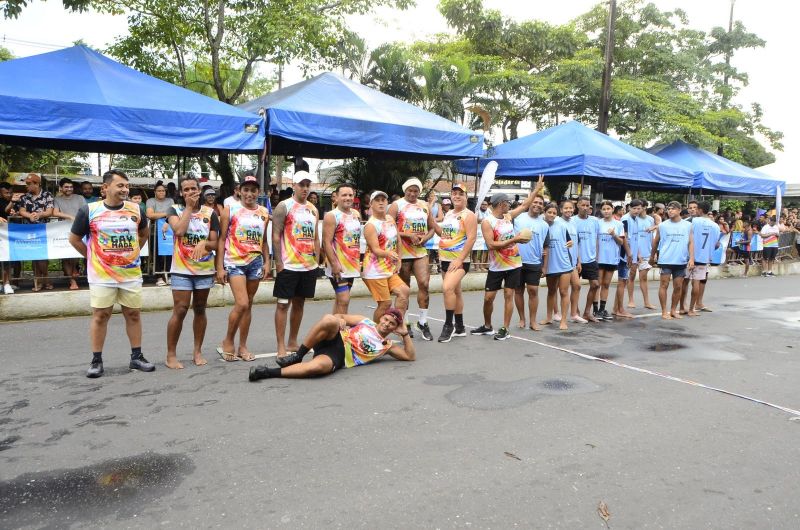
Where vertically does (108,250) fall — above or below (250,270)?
above

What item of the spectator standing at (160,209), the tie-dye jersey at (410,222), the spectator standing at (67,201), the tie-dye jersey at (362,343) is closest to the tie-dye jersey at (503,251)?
the tie-dye jersey at (410,222)

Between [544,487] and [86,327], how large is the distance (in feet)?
20.6

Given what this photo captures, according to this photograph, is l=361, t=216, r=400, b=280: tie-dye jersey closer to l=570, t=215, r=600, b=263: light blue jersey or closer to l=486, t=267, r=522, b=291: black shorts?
l=486, t=267, r=522, b=291: black shorts

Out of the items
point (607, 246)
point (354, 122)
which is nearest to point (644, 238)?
point (607, 246)

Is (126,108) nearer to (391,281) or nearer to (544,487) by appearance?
(391,281)

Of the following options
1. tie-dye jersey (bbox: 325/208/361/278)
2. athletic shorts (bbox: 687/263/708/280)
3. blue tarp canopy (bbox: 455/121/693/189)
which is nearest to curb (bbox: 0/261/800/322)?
tie-dye jersey (bbox: 325/208/361/278)

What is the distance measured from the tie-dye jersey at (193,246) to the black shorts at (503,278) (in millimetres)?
3532

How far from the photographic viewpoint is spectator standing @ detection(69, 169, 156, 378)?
5391 mm

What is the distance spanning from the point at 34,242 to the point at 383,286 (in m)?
5.22

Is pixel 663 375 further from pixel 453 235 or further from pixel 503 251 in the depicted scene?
pixel 453 235

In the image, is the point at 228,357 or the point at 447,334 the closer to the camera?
A: the point at 228,357

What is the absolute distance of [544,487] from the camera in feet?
11.5

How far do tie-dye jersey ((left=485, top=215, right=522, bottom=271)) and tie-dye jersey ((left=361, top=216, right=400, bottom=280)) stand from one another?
1.64 meters

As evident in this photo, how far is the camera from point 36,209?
9.05 meters
